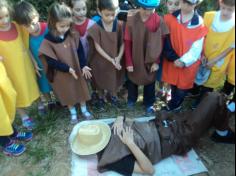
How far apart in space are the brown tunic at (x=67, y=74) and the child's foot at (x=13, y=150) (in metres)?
0.66

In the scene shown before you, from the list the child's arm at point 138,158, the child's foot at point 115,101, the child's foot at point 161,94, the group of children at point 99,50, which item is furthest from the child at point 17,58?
the child's foot at point 161,94

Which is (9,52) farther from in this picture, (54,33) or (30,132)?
(30,132)

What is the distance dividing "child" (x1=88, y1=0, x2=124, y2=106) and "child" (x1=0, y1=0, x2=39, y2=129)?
2.23ft

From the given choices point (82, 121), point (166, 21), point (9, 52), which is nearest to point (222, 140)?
point (166, 21)

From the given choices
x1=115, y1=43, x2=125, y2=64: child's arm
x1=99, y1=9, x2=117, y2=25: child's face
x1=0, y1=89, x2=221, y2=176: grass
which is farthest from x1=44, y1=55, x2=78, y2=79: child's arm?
x1=0, y1=89, x2=221, y2=176: grass

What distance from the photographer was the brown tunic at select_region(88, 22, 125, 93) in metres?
3.12

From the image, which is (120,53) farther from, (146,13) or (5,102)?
(5,102)

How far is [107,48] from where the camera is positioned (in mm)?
3201

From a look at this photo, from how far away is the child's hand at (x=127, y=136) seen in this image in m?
2.71

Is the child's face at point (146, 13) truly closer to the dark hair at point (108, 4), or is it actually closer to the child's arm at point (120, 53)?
Answer: the dark hair at point (108, 4)

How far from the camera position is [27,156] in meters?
3.19

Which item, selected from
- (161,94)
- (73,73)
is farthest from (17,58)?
(161,94)

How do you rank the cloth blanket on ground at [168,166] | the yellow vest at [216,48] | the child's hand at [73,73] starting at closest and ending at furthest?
the yellow vest at [216,48]
the cloth blanket on ground at [168,166]
the child's hand at [73,73]

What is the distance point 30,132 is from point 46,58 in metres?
0.95
